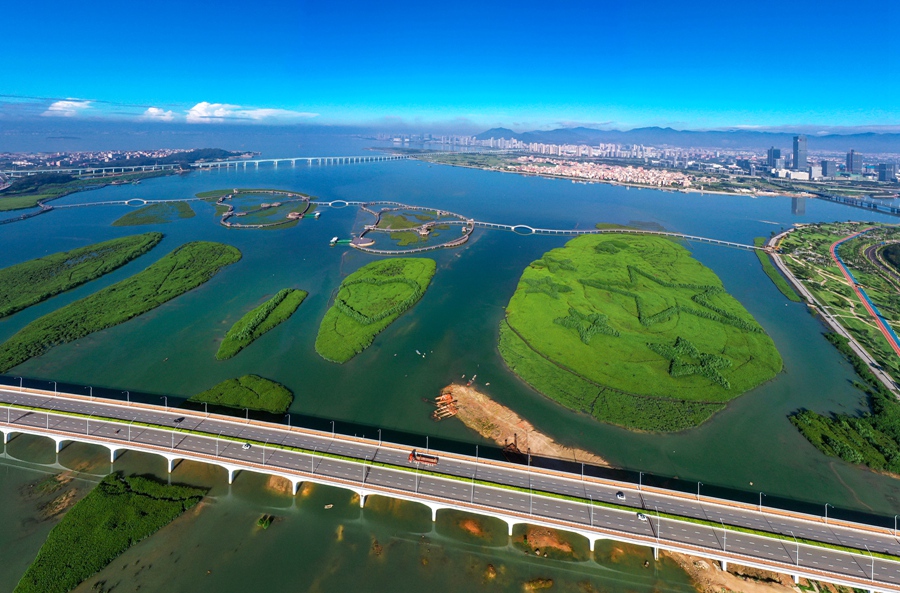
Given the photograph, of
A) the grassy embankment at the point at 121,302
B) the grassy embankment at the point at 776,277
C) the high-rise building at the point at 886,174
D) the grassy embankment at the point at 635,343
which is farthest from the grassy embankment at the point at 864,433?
the high-rise building at the point at 886,174

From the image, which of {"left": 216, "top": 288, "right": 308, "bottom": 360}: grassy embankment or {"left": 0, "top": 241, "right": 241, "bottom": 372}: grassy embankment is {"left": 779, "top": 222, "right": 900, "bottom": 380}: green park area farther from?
{"left": 0, "top": 241, "right": 241, "bottom": 372}: grassy embankment

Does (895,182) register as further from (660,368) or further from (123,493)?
(123,493)

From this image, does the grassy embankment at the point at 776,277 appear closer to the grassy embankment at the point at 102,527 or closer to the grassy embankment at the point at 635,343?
the grassy embankment at the point at 635,343

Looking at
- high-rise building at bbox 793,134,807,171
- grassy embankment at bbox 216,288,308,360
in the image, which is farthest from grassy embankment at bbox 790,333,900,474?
high-rise building at bbox 793,134,807,171

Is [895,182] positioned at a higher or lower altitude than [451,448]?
higher

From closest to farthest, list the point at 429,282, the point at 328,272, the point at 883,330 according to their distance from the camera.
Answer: the point at 883,330 < the point at 429,282 < the point at 328,272

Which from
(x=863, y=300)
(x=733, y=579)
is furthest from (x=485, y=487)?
(x=863, y=300)

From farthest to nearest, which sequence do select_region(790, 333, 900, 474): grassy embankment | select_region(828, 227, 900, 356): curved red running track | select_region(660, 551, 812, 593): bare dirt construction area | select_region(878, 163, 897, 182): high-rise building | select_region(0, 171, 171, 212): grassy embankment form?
select_region(878, 163, 897, 182): high-rise building < select_region(0, 171, 171, 212): grassy embankment < select_region(828, 227, 900, 356): curved red running track < select_region(790, 333, 900, 474): grassy embankment < select_region(660, 551, 812, 593): bare dirt construction area

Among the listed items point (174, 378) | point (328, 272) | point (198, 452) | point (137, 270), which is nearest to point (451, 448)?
point (198, 452)
